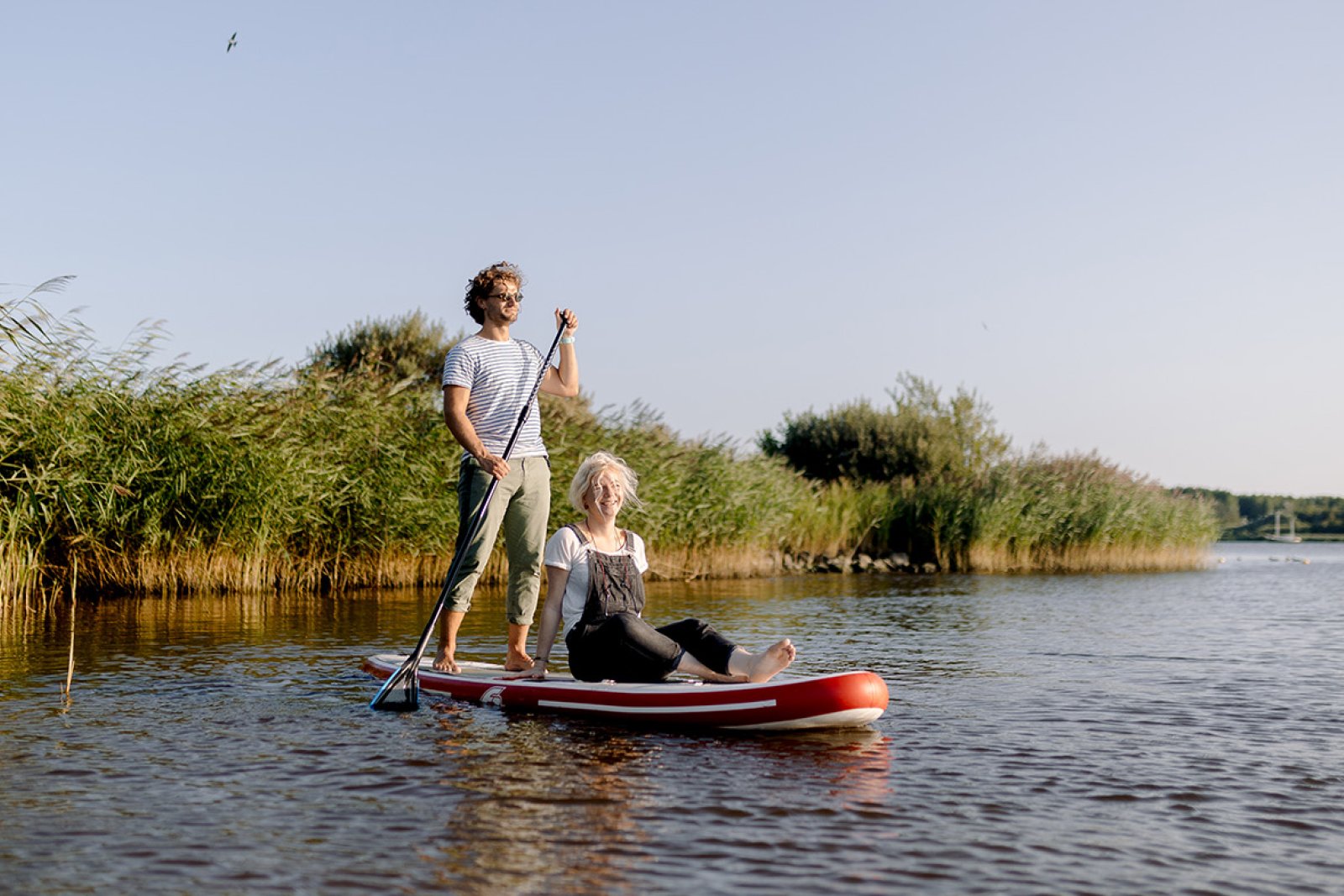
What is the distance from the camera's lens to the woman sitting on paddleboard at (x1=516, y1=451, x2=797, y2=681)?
6.13 meters

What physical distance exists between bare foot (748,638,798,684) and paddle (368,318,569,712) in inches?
63.3

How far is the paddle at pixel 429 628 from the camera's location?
636cm

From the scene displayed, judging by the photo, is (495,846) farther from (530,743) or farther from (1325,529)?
(1325,529)

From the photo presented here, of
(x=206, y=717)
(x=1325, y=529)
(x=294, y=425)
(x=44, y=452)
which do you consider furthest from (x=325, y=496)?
(x=1325, y=529)

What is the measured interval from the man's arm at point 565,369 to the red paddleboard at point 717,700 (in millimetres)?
1614

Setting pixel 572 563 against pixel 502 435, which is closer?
pixel 572 563

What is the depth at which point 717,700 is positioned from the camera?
577 centimetres

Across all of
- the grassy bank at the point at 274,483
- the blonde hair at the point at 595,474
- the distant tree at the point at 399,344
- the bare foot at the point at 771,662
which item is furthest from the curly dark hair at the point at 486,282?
the distant tree at the point at 399,344

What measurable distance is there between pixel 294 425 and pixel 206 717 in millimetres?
8632

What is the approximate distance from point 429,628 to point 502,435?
1092mm

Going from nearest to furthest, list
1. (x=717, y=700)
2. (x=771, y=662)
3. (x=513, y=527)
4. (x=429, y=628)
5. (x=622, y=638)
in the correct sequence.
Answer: (x=717, y=700), (x=771, y=662), (x=622, y=638), (x=429, y=628), (x=513, y=527)

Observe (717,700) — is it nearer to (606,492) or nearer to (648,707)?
(648,707)

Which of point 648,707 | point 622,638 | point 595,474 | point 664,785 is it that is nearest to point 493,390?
point 595,474

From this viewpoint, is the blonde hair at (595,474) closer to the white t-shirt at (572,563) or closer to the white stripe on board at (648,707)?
the white t-shirt at (572,563)
